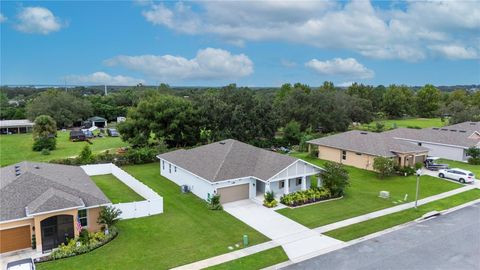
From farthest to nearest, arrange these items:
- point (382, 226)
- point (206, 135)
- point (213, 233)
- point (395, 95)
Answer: point (395, 95), point (206, 135), point (382, 226), point (213, 233)

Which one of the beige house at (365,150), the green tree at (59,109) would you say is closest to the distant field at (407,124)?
the beige house at (365,150)

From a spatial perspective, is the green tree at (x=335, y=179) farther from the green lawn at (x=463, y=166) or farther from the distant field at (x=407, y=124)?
the distant field at (x=407, y=124)

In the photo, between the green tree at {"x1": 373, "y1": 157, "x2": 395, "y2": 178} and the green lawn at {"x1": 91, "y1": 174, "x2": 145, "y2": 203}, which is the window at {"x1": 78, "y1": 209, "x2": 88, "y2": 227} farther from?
the green tree at {"x1": 373, "y1": 157, "x2": 395, "y2": 178}

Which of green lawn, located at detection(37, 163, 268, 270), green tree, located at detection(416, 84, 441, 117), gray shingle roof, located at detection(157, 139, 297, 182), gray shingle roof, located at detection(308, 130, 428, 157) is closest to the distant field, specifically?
green tree, located at detection(416, 84, 441, 117)

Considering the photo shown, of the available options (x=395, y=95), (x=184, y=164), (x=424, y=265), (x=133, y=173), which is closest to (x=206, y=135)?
(x=133, y=173)

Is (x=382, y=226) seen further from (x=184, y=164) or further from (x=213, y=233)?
(x=184, y=164)
